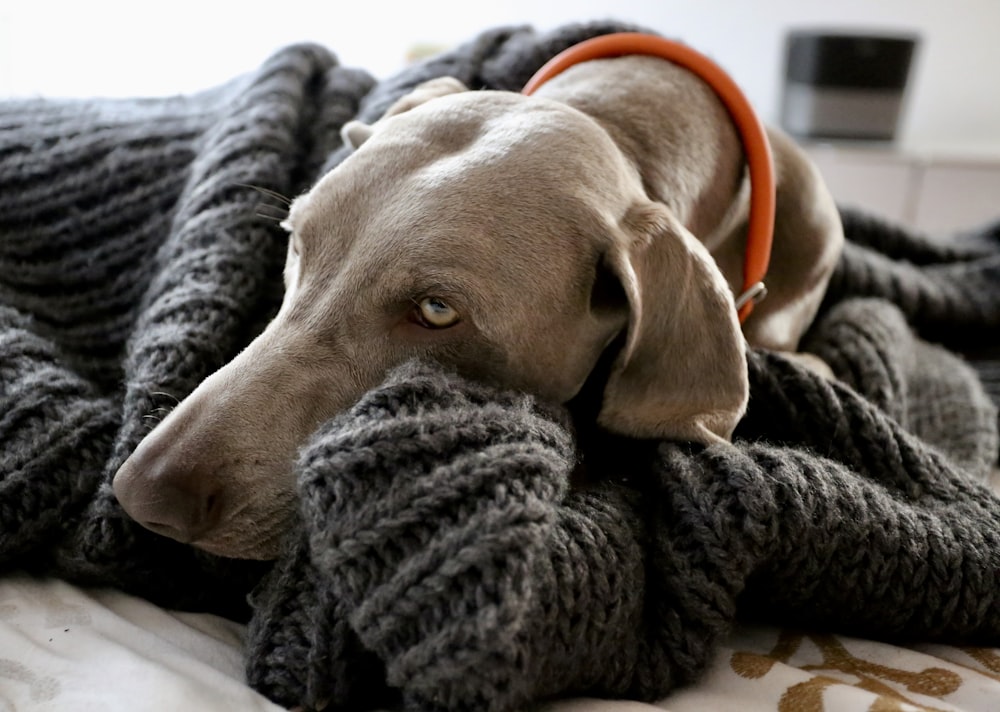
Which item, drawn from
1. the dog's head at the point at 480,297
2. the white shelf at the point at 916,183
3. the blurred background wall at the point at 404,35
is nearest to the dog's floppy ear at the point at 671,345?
the dog's head at the point at 480,297

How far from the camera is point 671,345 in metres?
1.14

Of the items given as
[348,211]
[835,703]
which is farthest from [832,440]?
[348,211]

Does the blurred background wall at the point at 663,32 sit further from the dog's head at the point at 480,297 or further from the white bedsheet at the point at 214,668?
the white bedsheet at the point at 214,668

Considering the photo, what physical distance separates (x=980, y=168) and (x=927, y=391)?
250cm

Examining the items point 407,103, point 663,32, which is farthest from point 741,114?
point 663,32

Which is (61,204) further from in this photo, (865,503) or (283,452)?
(865,503)

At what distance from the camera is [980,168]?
3.74 metres

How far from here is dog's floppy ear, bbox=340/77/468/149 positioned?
1.37m

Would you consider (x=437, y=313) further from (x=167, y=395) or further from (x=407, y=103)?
(x=407, y=103)

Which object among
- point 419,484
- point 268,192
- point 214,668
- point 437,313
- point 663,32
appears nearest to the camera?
point 419,484

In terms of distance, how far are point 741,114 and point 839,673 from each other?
87 centimetres

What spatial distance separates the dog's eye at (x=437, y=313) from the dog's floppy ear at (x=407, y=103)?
0.34m

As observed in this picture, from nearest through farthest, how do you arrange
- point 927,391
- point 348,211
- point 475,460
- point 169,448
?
point 475,460, point 169,448, point 348,211, point 927,391

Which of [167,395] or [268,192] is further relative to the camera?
[268,192]
